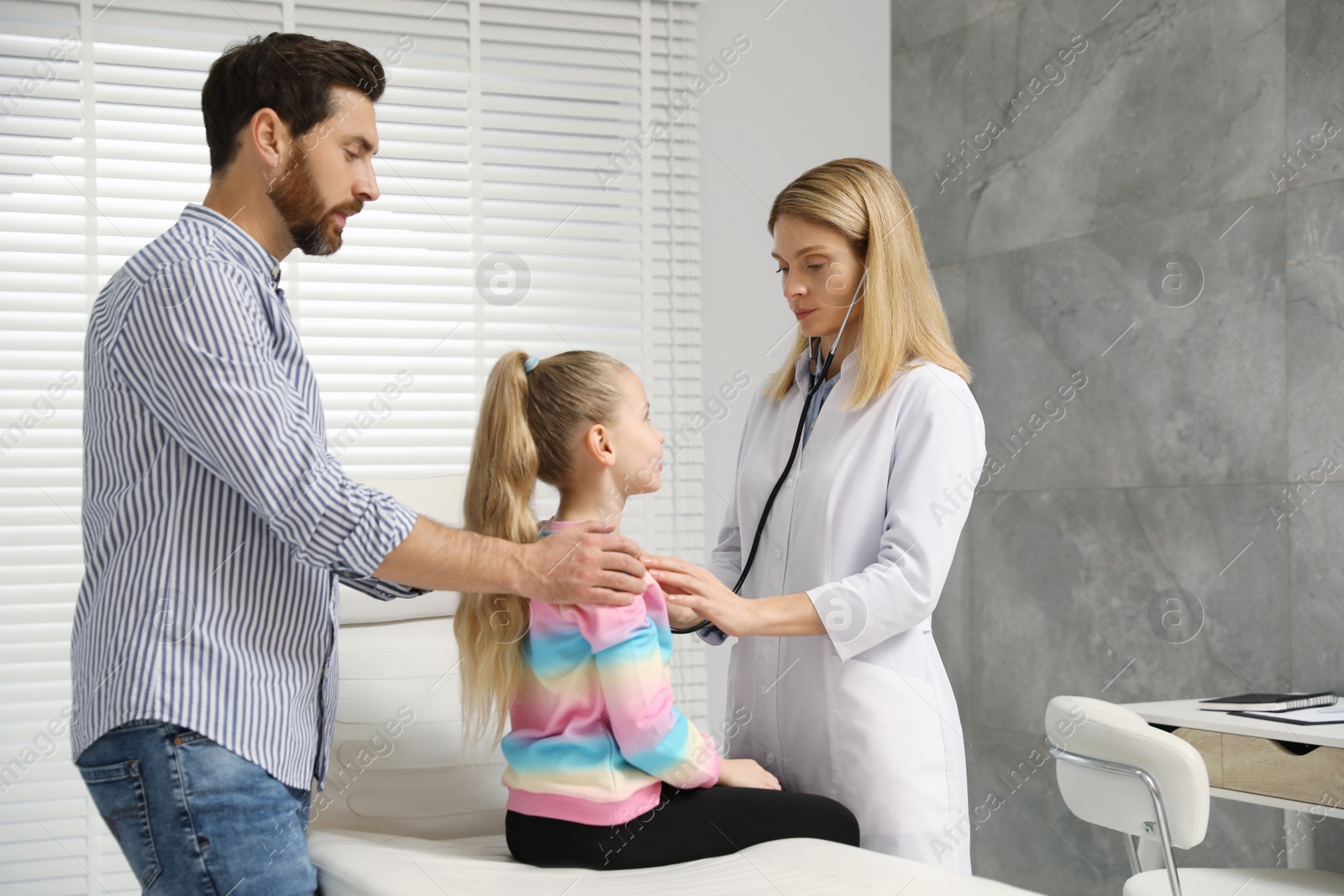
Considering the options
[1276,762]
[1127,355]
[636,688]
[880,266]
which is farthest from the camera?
[1127,355]

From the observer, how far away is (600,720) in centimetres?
141

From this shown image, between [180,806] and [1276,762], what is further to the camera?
[1276,762]

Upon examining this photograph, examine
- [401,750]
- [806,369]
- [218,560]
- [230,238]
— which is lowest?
[401,750]

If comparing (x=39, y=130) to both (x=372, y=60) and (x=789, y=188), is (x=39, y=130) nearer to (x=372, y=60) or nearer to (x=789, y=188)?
(x=372, y=60)

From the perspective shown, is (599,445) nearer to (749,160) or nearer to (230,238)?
(230,238)

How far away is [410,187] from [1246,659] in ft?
8.88

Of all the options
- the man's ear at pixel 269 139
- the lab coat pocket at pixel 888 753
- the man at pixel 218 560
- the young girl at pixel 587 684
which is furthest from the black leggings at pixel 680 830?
the man's ear at pixel 269 139

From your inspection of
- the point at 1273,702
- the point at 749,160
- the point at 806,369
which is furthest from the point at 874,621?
the point at 749,160

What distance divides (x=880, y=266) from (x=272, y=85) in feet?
2.94

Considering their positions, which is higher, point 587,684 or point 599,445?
point 599,445

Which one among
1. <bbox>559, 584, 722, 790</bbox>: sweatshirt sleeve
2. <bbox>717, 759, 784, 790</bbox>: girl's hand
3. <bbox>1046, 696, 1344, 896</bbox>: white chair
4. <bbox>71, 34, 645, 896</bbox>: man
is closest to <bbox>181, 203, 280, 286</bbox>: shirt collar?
<bbox>71, 34, 645, 896</bbox>: man

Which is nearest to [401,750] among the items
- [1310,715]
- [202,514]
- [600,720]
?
[600,720]

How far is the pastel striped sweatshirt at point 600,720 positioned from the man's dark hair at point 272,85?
70 cm

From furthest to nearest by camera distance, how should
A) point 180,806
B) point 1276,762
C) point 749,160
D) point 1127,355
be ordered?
1. point 749,160
2. point 1127,355
3. point 1276,762
4. point 180,806
